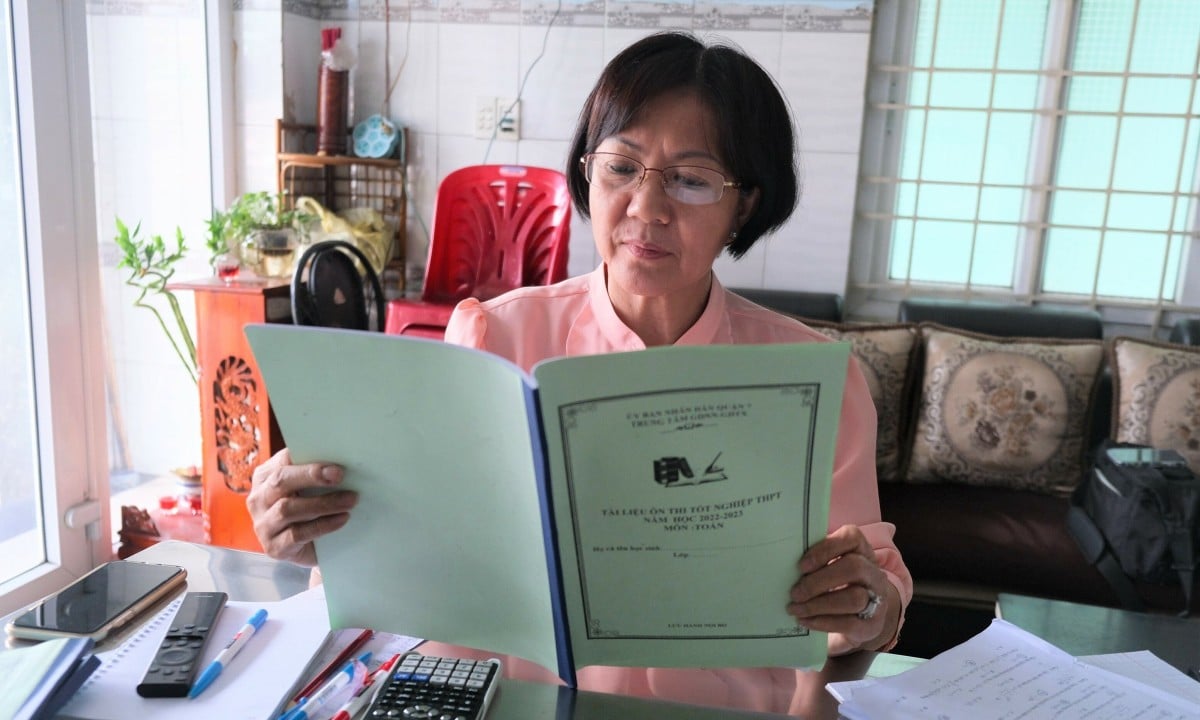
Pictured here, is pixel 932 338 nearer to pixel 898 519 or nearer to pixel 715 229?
pixel 898 519

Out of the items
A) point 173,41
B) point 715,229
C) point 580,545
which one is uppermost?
point 173,41

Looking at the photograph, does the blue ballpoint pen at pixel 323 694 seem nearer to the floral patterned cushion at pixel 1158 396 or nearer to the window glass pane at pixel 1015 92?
the floral patterned cushion at pixel 1158 396

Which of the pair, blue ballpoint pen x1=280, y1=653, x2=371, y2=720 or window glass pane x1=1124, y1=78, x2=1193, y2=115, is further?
window glass pane x1=1124, y1=78, x2=1193, y2=115

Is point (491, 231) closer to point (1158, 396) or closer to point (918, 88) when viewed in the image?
point (918, 88)

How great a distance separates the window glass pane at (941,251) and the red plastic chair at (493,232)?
1194 mm

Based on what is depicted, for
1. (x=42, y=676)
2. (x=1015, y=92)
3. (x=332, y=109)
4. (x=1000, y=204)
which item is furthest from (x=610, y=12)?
(x=42, y=676)

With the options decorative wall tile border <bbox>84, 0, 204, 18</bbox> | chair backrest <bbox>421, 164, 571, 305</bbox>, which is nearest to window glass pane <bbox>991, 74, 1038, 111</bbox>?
chair backrest <bbox>421, 164, 571, 305</bbox>

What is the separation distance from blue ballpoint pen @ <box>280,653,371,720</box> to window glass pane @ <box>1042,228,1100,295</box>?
2712 mm

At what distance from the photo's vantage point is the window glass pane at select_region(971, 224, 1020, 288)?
2.89m

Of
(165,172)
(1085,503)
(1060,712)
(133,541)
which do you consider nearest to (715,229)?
(1060,712)

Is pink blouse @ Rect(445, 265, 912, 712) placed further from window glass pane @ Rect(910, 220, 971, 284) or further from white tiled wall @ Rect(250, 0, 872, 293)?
window glass pane @ Rect(910, 220, 971, 284)

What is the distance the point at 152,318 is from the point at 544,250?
131 centimetres

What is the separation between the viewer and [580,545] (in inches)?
27.6

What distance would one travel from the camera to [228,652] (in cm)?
81
